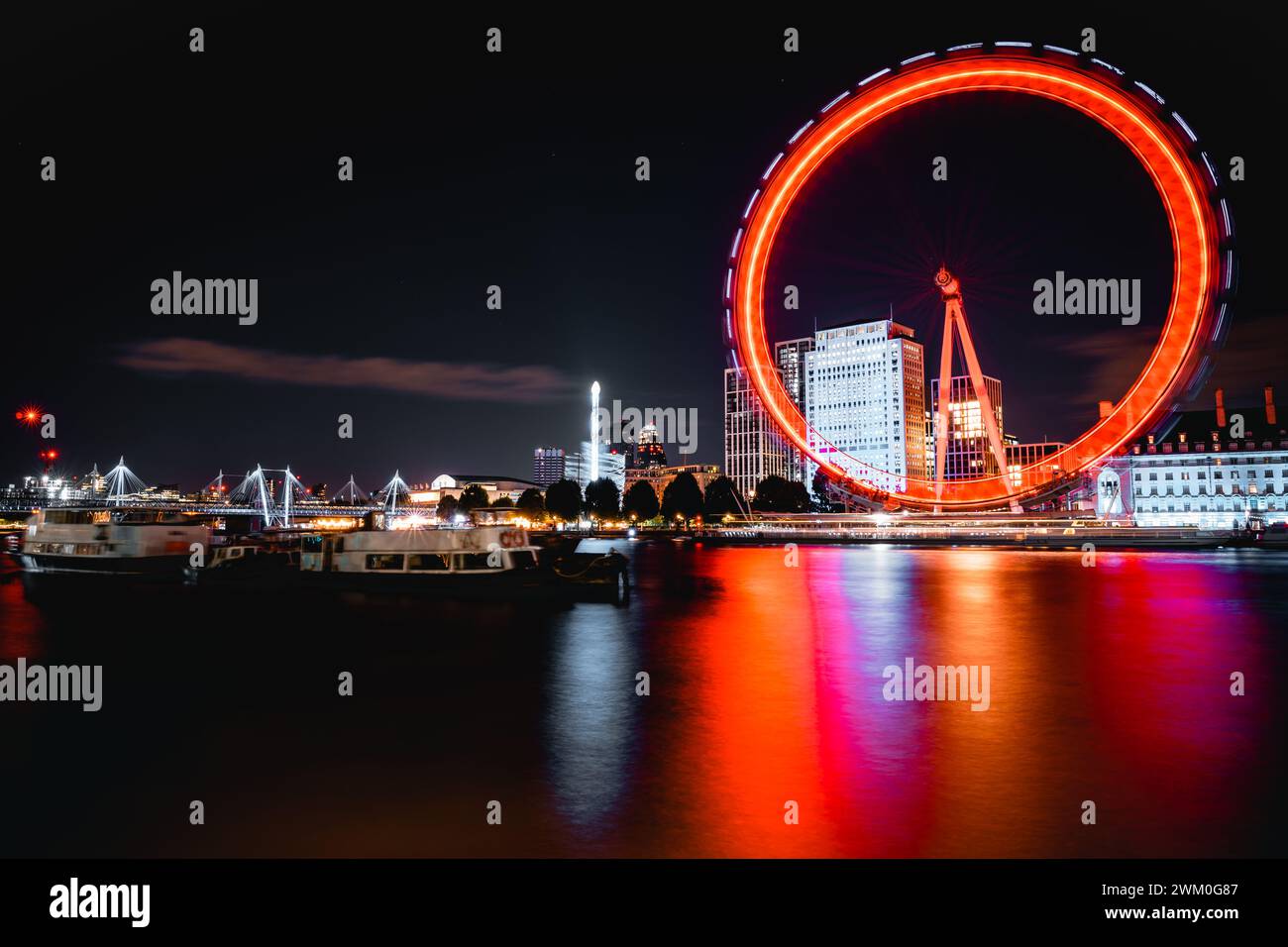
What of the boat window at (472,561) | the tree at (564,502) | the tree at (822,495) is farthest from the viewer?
the tree at (822,495)

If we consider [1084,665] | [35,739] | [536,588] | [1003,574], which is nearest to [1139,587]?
[1003,574]

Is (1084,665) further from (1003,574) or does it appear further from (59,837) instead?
(1003,574)

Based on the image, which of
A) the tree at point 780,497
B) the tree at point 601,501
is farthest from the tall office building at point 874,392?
the tree at point 601,501

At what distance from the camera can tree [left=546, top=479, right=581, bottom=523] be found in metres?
123

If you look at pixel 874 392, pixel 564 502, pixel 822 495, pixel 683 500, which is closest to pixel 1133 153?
pixel 683 500

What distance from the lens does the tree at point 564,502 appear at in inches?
4830

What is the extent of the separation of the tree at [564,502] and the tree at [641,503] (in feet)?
28.8

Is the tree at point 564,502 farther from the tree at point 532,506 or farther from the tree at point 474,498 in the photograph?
the tree at point 474,498

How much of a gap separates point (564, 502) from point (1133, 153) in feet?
294

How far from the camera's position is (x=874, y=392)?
177 meters

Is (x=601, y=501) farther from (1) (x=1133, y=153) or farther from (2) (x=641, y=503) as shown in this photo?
(1) (x=1133, y=153)

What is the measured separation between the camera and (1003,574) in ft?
131

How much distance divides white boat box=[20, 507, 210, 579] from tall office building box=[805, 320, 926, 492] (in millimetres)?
151652
